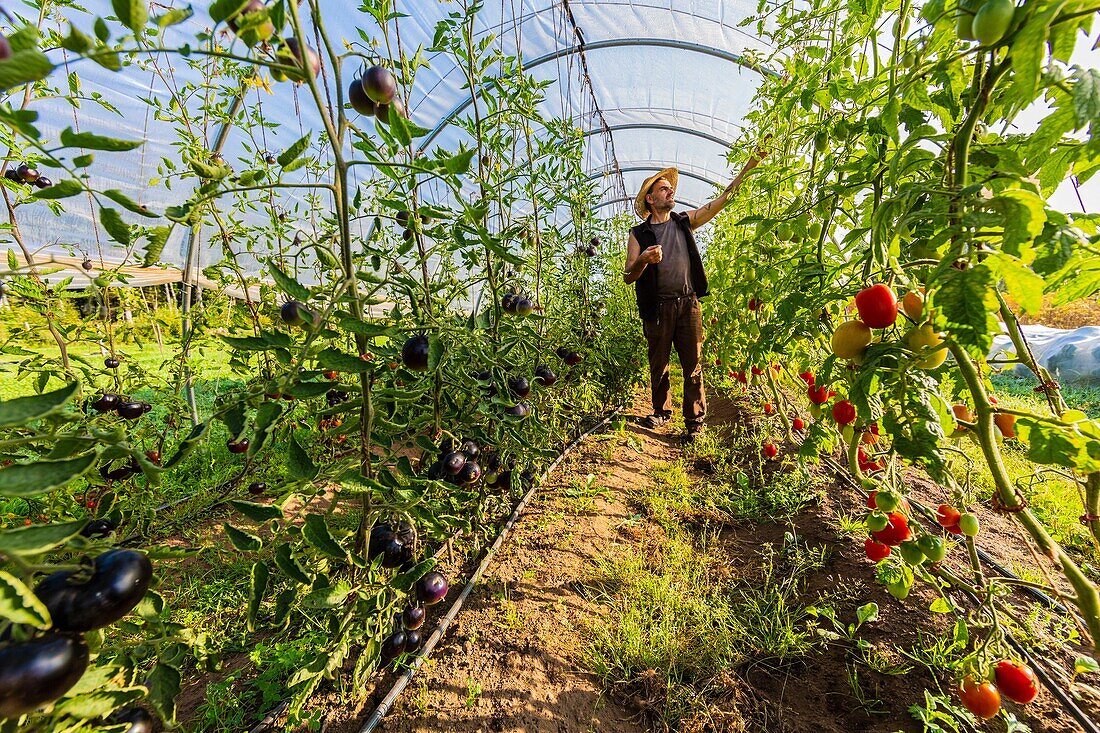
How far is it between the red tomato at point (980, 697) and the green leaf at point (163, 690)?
1.43 m

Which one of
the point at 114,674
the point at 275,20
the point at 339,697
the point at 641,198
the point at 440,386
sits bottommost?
the point at 339,697

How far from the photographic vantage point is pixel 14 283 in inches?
47.4

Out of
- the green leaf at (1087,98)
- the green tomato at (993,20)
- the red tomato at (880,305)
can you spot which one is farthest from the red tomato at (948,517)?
the green tomato at (993,20)

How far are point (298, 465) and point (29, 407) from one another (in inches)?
13.4

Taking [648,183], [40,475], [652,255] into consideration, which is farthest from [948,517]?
[648,183]

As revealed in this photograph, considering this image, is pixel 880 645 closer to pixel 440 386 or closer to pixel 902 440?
pixel 902 440

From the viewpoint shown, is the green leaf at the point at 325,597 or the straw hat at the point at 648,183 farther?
the straw hat at the point at 648,183

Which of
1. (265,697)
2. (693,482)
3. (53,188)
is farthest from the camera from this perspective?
(693,482)

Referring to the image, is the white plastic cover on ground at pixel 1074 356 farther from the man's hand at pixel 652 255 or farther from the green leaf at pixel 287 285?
the green leaf at pixel 287 285

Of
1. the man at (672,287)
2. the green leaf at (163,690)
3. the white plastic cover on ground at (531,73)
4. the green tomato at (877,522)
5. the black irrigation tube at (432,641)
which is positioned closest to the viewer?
the green leaf at (163,690)

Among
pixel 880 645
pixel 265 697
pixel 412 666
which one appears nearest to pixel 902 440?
pixel 880 645

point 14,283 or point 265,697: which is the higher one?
point 14,283

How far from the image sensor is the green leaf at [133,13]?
46cm

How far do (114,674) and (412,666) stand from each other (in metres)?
0.79
